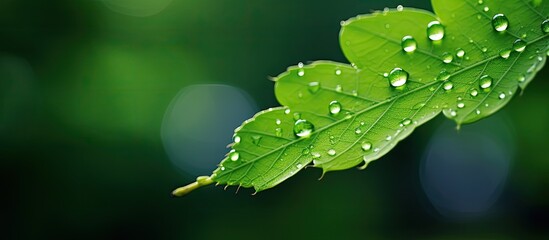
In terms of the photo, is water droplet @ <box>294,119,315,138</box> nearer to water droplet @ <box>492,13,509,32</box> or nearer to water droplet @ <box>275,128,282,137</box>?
water droplet @ <box>275,128,282,137</box>

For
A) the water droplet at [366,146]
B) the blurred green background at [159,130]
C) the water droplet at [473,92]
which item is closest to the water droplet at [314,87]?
A: the water droplet at [366,146]

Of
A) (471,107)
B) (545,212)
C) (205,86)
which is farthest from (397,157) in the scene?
(471,107)

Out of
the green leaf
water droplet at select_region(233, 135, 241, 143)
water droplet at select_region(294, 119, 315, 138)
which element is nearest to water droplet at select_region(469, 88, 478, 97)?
the green leaf

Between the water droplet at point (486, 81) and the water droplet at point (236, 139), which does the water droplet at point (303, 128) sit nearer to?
the water droplet at point (236, 139)

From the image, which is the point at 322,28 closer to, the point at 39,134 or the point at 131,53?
the point at 131,53

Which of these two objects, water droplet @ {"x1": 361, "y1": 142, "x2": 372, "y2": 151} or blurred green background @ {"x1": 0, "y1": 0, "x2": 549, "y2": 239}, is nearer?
water droplet @ {"x1": 361, "y1": 142, "x2": 372, "y2": 151}

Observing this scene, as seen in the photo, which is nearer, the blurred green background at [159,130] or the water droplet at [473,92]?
the water droplet at [473,92]

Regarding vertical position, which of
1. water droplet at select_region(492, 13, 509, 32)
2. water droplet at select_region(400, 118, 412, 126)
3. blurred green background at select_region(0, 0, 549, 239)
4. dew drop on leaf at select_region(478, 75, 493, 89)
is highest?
blurred green background at select_region(0, 0, 549, 239)
